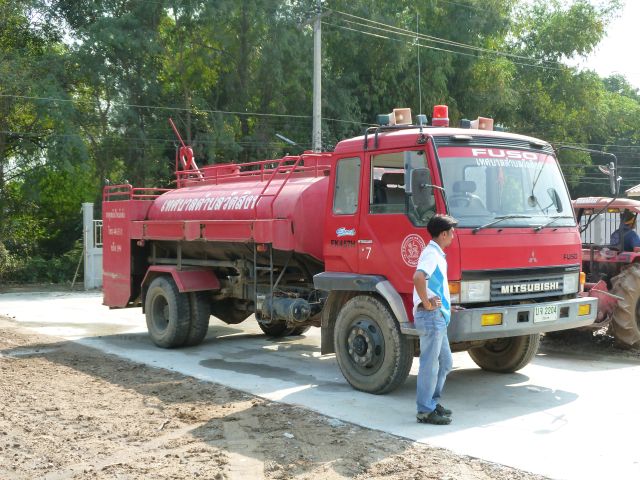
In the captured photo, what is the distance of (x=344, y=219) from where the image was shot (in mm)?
8016

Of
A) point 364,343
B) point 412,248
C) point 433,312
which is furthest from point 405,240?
point 364,343

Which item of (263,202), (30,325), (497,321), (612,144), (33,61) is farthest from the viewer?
(612,144)

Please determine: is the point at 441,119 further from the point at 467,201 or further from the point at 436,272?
the point at 436,272

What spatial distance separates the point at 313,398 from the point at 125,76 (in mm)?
20874

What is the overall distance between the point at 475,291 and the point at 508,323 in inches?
17.5

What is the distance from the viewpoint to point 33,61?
24141mm

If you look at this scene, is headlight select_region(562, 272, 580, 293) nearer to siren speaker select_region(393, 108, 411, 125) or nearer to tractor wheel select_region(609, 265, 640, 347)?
tractor wheel select_region(609, 265, 640, 347)

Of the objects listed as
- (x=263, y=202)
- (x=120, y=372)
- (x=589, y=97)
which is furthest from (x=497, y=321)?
(x=589, y=97)

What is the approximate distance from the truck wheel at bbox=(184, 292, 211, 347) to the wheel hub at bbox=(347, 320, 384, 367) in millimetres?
3702

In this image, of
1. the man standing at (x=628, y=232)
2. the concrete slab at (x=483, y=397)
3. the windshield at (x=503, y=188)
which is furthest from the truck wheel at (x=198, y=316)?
the man standing at (x=628, y=232)

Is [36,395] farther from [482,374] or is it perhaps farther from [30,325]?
[30,325]

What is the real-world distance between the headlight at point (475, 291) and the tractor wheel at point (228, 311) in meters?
5.11

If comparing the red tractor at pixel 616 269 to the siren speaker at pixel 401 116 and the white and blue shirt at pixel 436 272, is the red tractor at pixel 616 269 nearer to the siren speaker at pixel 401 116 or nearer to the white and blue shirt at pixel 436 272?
the siren speaker at pixel 401 116

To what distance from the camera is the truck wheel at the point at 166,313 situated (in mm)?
10773
